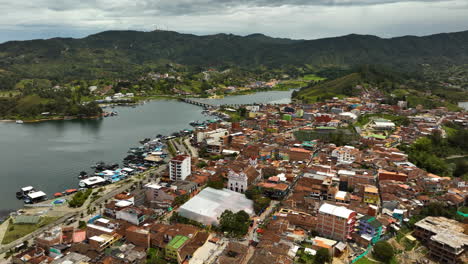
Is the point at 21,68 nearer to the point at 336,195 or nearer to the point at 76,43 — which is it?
the point at 76,43

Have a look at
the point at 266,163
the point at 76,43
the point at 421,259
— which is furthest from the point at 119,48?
the point at 421,259

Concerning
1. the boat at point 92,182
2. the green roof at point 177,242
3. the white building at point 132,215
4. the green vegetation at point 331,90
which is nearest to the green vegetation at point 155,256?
the green roof at point 177,242

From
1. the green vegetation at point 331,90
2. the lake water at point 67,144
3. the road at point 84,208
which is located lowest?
the lake water at point 67,144

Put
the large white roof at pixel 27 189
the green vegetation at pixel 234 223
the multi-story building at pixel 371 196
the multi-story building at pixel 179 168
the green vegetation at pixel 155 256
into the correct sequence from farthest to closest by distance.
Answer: the multi-story building at pixel 179 168 → the large white roof at pixel 27 189 → the multi-story building at pixel 371 196 → the green vegetation at pixel 234 223 → the green vegetation at pixel 155 256

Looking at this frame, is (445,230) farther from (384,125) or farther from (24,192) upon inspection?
(24,192)

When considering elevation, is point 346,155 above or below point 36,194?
above

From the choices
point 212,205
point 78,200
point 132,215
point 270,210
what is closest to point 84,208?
point 78,200

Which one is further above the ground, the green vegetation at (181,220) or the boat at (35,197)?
the green vegetation at (181,220)

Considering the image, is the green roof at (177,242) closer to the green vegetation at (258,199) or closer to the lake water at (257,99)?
the green vegetation at (258,199)
